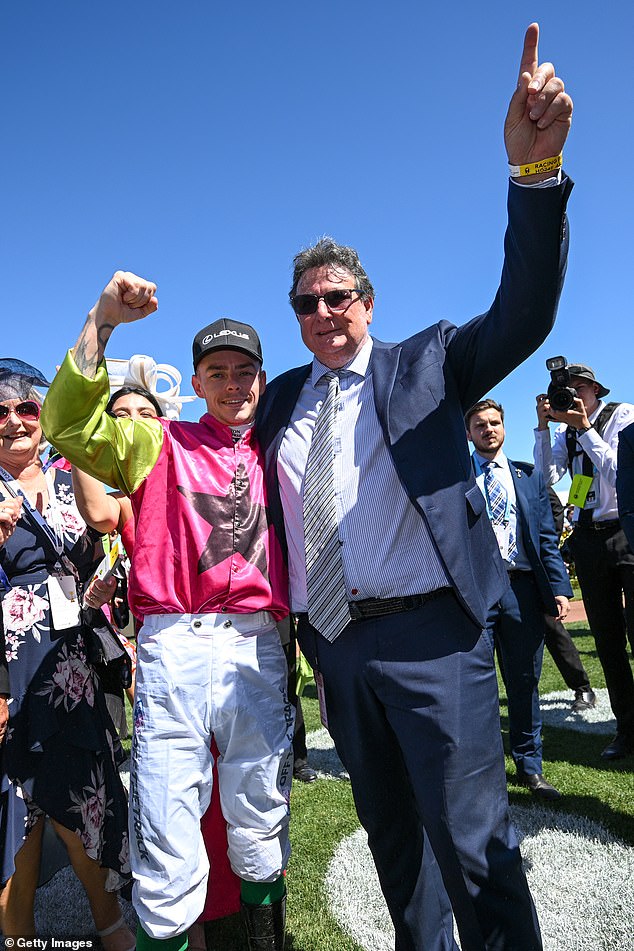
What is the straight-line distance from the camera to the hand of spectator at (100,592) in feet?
9.52

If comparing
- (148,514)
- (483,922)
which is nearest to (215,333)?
(148,514)

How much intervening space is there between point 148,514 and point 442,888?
5.76 ft

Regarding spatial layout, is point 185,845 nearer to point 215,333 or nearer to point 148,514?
point 148,514

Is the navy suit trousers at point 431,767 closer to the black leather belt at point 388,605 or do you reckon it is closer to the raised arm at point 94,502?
the black leather belt at point 388,605

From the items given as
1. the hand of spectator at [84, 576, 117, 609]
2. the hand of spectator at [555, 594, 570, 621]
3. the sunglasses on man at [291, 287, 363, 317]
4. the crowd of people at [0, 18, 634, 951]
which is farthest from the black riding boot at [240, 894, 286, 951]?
the hand of spectator at [555, 594, 570, 621]

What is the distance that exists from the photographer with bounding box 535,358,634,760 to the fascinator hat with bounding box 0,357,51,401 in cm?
369

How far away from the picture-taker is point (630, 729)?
4973 millimetres

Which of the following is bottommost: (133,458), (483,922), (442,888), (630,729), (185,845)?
(630,729)

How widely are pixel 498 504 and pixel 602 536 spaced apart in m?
1.04

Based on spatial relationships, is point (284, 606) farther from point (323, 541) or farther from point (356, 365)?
point (356, 365)

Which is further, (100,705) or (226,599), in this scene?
(100,705)

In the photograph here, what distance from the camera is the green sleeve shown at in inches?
85.5

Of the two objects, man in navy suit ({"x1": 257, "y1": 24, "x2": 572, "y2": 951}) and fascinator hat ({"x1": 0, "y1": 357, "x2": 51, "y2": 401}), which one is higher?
fascinator hat ({"x1": 0, "y1": 357, "x2": 51, "y2": 401})

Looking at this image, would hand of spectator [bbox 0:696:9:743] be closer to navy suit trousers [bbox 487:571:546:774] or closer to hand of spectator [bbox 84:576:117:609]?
hand of spectator [bbox 84:576:117:609]
